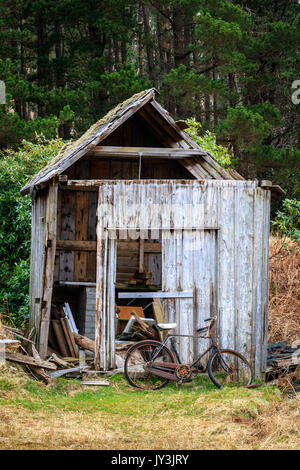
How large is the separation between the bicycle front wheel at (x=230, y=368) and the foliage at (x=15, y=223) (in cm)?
751

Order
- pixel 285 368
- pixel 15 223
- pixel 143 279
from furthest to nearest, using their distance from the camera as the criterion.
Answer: pixel 15 223 < pixel 143 279 < pixel 285 368

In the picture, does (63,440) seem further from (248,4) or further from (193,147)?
(248,4)

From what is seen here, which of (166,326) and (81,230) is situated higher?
(81,230)

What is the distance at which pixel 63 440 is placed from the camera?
7.48 metres

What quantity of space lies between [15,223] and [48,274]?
703 centimetres

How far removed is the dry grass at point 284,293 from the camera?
15.1 meters

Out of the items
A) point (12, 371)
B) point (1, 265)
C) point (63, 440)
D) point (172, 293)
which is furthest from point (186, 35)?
point (63, 440)

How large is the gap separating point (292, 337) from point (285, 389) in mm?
4197

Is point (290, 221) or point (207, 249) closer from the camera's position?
point (207, 249)

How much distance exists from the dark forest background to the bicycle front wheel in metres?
7.96

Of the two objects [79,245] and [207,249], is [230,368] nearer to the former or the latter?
[207,249]

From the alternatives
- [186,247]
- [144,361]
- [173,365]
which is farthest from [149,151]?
[173,365]

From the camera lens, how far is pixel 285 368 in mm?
11445

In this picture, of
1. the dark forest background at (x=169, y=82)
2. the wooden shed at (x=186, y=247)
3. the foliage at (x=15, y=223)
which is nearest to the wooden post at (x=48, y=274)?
the wooden shed at (x=186, y=247)
